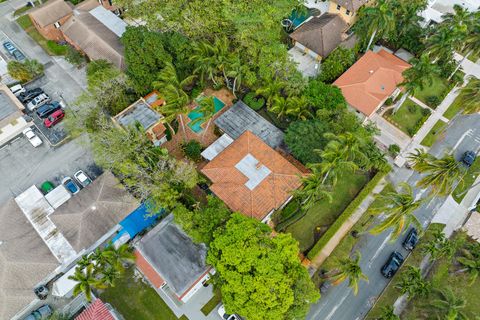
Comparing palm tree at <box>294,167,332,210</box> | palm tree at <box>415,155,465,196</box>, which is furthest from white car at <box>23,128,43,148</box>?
palm tree at <box>415,155,465,196</box>

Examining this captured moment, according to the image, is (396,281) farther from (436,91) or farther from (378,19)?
(378,19)

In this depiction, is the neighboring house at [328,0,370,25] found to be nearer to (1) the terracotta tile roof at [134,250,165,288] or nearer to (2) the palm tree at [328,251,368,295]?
(2) the palm tree at [328,251,368,295]

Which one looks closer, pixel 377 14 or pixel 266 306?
pixel 266 306

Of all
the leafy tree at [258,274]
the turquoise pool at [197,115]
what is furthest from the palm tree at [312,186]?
the turquoise pool at [197,115]

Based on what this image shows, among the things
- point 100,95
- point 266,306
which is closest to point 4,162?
point 100,95

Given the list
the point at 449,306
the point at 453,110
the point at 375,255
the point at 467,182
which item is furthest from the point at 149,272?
the point at 453,110

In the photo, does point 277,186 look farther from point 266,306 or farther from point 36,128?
point 36,128
